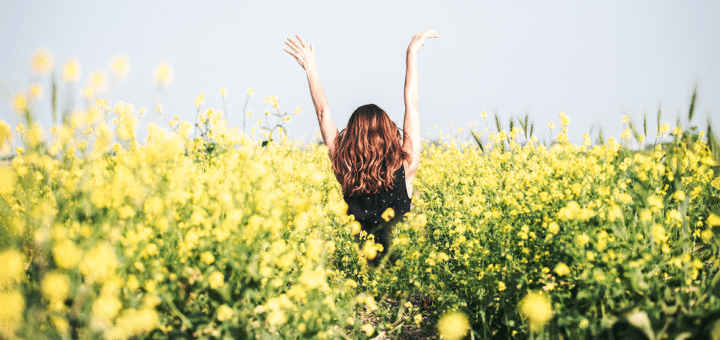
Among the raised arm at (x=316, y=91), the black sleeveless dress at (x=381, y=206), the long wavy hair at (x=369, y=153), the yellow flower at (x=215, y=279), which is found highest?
the raised arm at (x=316, y=91)

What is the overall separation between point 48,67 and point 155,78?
416 millimetres

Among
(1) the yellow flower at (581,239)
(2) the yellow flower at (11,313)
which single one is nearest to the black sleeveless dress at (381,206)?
(1) the yellow flower at (581,239)

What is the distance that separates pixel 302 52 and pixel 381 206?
1532mm

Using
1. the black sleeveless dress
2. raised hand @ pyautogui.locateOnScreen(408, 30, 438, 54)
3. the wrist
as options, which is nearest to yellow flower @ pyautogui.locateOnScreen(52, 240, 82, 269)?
the black sleeveless dress

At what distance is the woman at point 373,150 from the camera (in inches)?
121

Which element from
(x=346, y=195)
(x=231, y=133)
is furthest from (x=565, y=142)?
(x=231, y=133)

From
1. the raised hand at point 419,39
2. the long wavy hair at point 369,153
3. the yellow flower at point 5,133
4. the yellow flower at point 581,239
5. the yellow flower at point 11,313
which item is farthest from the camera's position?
the raised hand at point 419,39

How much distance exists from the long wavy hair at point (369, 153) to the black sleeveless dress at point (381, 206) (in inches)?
2.6

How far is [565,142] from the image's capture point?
337 cm

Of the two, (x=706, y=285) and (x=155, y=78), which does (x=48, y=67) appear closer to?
(x=155, y=78)

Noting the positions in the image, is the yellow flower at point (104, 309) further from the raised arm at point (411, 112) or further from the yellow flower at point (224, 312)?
the raised arm at point (411, 112)

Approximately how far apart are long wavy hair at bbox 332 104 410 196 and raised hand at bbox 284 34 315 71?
0.65 meters

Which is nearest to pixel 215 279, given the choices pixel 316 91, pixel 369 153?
pixel 369 153

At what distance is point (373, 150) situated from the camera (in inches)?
119
